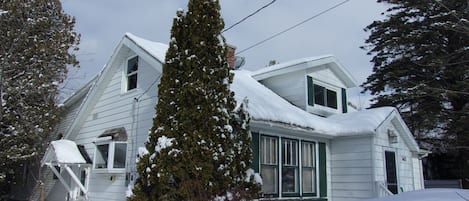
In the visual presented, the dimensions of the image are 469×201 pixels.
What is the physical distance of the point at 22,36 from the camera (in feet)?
47.1

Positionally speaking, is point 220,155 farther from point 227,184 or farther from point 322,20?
point 322,20

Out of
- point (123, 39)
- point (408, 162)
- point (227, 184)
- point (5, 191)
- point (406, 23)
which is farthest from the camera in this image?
point (406, 23)

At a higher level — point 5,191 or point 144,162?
point 144,162

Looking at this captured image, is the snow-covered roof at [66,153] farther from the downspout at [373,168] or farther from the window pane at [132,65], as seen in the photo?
the downspout at [373,168]

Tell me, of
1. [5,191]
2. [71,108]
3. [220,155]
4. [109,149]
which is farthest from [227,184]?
[5,191]

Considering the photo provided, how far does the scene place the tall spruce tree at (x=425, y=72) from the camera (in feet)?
58.5

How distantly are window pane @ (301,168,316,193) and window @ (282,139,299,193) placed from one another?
13.3 inches

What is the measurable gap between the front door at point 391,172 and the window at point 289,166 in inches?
116

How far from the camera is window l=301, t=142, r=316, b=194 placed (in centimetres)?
Result: 1102

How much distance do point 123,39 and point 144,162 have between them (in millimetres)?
5256

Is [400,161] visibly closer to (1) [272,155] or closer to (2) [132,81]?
Answer: (1) [272,155]

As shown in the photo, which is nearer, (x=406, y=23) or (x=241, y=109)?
(x=241, y=109)

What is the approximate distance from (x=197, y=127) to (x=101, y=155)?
5128mm

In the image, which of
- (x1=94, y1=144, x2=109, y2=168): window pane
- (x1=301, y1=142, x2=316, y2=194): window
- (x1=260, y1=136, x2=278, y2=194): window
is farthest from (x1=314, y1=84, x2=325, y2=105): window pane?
(x1=94, y1=144, x2=109, y2=168): window pane
